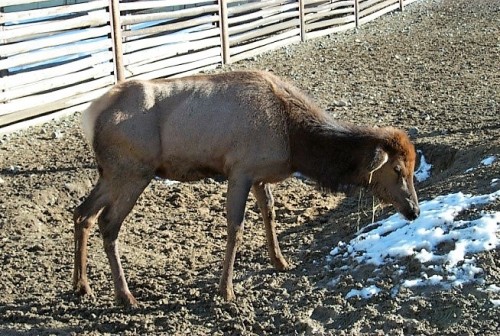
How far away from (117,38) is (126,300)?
7.16 meters

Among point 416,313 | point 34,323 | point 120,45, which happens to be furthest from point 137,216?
point 120,45

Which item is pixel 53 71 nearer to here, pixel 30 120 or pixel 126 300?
pixel 30 120

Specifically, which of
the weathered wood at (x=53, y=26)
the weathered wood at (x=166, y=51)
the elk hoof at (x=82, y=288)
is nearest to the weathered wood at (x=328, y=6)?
the weathered wood at (x=166, y=51)

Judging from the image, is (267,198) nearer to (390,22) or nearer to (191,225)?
(191,225)

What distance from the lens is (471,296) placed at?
5676 mm

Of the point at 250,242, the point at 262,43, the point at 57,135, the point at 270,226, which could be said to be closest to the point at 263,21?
the point at 262,43

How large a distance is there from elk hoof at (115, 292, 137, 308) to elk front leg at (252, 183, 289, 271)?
127 cm

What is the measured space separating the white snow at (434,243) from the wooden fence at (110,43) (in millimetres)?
6123

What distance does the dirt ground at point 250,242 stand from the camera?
19.3ft

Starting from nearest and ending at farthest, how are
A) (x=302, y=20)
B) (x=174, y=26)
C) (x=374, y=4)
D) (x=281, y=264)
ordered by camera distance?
(x=281, y=264), (x=174, y=26), (x=302, y=20), (x=374, y=4)

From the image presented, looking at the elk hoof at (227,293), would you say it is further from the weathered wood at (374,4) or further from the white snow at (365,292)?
the weathered wood at (374,4)

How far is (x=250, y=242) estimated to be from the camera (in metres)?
7.98

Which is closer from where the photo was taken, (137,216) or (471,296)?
(471,296)

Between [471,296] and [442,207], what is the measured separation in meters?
1.52
